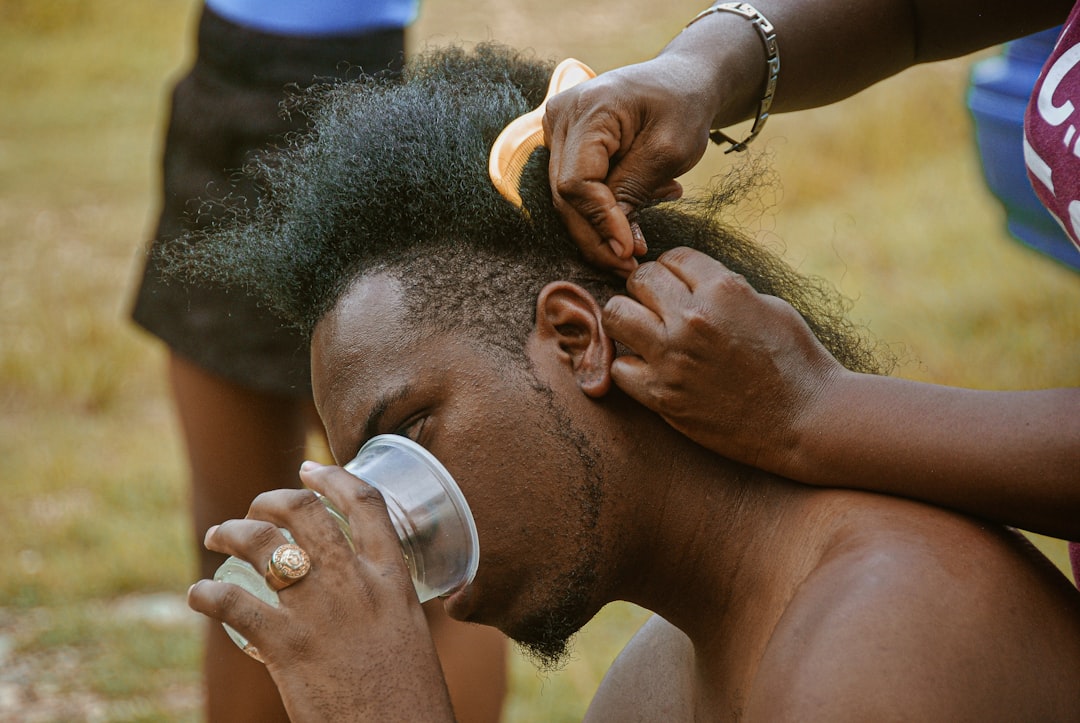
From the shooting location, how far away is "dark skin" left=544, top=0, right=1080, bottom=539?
5.67ft

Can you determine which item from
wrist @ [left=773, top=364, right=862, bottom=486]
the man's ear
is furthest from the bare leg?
wrist @ [left=773, top=364, right=862, bottom=486]

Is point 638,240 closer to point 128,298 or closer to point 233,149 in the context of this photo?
point 233,149

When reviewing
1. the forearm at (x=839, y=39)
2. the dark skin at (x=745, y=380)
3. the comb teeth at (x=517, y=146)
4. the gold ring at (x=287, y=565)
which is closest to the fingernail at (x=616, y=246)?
the dark skin at (x=745, y=380)

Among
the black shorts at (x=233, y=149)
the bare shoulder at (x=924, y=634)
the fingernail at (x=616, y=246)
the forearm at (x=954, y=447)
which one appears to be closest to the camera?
the bare shoulder at (x=924, y=634)

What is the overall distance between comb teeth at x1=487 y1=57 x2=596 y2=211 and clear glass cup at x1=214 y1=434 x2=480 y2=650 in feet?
1.46

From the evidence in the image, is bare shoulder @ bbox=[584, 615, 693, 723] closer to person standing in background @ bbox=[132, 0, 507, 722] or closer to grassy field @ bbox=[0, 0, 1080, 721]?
person standing in background @ bbox=[132, 0, 507, 722]

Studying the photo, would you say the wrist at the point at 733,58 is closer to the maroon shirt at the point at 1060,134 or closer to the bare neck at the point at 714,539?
the maroon shirt at the point at 1060,134

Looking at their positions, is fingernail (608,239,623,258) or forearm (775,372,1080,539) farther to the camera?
fingernail (608,239,623,258)

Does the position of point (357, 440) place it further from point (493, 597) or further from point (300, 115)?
point (300, 115)

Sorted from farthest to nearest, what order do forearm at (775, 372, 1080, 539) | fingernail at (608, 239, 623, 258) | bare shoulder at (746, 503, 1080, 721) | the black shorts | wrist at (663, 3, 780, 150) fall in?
1. the black shorts
2. wrist at (663, 3, 780, 150)
3. fingernail at (608, 239, 623, 258)
4. forearm at (775, 372, 1080, 539)
5. bare shoulder at (746, 503, 1080, 721)

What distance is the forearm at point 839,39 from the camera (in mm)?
2289

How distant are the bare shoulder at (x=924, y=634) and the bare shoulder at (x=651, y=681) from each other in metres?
0.60

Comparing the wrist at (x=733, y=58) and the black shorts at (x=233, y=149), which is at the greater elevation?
the wrist at (x=733, y=58)

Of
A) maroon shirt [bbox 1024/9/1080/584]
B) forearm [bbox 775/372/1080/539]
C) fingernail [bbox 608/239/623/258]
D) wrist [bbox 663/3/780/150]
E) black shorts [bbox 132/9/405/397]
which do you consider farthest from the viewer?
black shorts [bbox 132/9/405/397]
